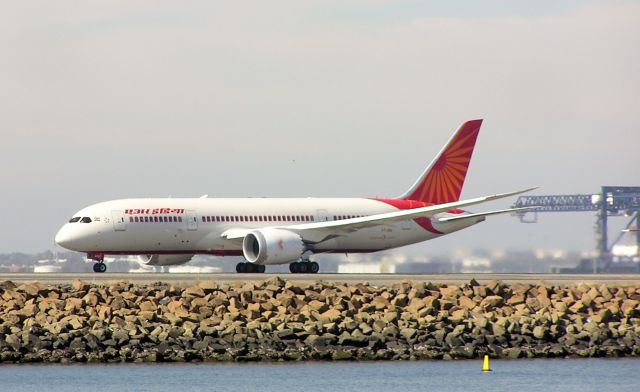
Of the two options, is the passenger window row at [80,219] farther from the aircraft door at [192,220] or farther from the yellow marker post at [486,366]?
the yellow marker post at [486,366]

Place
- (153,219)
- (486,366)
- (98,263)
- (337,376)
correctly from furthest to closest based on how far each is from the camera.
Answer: (98,263)
(153,219)
(486,366)
(337,376)

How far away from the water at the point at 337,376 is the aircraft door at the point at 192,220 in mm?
25789

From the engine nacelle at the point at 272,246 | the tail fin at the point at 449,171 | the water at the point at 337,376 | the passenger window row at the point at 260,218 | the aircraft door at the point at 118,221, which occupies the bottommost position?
the water at the point at 337,376

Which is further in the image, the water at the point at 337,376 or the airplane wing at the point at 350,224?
the airplane wing at the point at 350,224

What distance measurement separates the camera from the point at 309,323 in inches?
1483

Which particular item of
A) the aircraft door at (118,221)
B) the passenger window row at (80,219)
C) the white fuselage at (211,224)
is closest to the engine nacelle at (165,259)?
the white fuselage at (211,224)

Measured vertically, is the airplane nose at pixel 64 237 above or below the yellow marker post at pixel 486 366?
above

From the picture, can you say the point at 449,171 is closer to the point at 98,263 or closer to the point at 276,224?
the point at 276,224

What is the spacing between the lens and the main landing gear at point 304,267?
62062 mm

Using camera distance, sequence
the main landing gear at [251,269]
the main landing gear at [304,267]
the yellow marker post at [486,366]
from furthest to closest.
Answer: the main landing gear at [304,267] → the main landing gear at [251,269] → the yellow marker post at [486,366]

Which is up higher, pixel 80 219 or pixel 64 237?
pixel 80 219

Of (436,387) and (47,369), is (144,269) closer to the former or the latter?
(47,369)

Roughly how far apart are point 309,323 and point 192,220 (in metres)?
23.4

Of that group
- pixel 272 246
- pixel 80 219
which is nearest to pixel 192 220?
pixel 272 246
